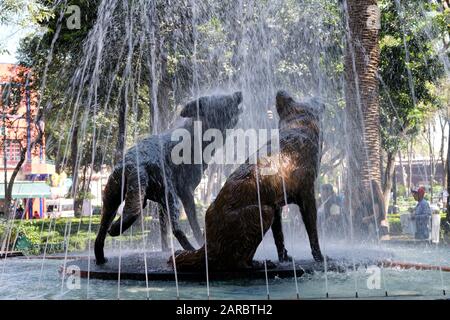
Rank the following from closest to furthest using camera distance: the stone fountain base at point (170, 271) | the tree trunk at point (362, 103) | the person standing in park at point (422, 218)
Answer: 1. the stone fountain base at point (170, 271)
2. the tree trunk at point (362, 103)
3. the person standing in park at point (422, 218)

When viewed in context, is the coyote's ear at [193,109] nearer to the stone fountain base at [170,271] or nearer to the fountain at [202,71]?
the fountain at [202,71]

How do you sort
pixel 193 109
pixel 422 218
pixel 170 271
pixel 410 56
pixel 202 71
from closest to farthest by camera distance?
pixel 170 271, pixel 193 109, pixel 422 218, pixel 410 56, pixel 202 71

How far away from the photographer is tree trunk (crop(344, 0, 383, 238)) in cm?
1388

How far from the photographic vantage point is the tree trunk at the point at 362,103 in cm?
1388

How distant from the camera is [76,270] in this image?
708 centimetres

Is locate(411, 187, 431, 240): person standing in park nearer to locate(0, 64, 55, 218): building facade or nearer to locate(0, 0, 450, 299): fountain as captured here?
locate(0, 0, 450, 299): fountain

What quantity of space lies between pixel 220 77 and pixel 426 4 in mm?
7120

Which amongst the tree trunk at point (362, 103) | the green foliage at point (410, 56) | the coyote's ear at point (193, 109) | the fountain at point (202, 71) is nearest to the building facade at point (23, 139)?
the fountain at point (202, 71)

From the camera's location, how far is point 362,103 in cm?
1403

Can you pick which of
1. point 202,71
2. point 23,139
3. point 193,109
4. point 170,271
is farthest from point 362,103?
point 23,139

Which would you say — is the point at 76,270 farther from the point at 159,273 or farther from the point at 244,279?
the point at 244,279

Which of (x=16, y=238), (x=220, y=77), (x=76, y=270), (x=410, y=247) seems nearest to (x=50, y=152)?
(x=220, y=77)

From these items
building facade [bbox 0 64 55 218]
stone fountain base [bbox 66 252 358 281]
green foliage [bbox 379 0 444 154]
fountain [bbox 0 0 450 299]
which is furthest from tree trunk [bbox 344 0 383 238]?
building facade [bbox 0 64 55 218]

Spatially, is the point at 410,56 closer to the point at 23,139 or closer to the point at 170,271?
the point at 170,271
